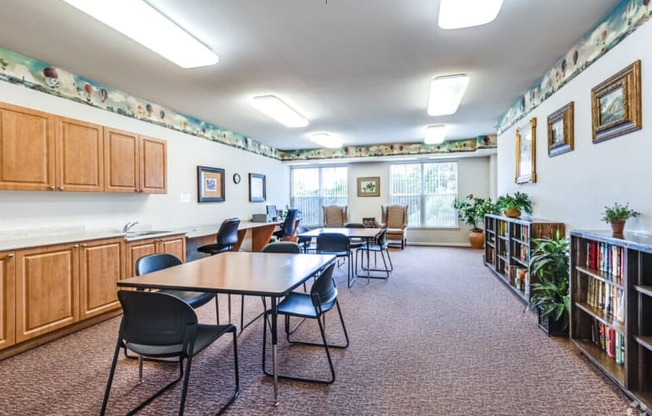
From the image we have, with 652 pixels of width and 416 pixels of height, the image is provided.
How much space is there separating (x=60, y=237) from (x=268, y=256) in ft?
6.50

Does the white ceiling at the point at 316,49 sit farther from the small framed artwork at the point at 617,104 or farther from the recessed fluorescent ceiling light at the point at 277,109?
the small framed artwork at the point at 617,104

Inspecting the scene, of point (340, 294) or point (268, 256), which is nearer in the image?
point (268, 256)

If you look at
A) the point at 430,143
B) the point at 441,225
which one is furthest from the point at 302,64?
the point at 441,225

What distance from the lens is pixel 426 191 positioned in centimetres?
852

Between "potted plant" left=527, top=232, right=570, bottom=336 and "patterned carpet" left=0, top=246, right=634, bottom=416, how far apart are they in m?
0.14

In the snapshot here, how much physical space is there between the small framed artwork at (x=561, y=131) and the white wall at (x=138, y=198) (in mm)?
4942

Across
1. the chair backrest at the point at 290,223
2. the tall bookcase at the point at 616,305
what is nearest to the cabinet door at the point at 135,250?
the chair backrest at the point at 290,223

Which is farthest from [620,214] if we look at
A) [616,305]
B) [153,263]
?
[153,263]

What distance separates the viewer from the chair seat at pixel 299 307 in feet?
7.36

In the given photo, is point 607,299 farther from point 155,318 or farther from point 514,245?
point 155,318

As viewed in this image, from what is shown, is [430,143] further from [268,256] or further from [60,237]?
[60,237]

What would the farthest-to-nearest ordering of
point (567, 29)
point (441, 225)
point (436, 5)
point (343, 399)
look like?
1. point (441, 225)
2. point (567, 29)
3. point (436, 5)
4. point (343, 399)

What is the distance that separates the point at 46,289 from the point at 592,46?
5.01m

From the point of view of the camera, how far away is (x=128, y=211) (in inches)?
161
